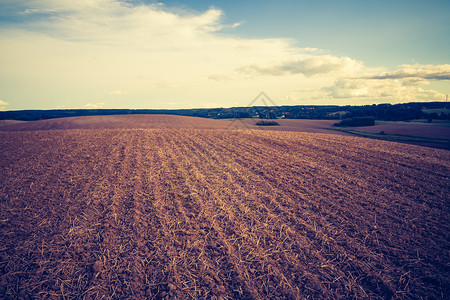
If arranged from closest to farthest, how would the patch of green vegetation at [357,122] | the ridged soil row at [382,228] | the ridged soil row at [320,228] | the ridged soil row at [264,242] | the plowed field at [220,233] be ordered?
the plowed field at [220,233]
the ridged soil row at [264,242]
the ridged soil row at [320,228]
the ridged soil row at [382,228]
the patch of green vegetation at [357,122]

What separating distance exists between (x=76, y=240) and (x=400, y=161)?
56.9 ft

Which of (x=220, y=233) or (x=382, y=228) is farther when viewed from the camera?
(x=382, y=228)

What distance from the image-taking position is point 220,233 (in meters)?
6.14

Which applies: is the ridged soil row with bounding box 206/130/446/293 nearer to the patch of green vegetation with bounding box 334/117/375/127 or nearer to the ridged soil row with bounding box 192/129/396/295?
the ridged soil row with bounding box 192/129/396/295

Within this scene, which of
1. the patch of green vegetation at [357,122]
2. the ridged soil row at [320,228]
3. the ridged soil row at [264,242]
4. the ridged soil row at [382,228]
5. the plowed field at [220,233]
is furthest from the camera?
the patch of green vegetation at [357,122]

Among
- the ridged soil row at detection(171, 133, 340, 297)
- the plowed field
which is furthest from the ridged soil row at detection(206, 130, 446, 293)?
the ridged soil row at detection(171, 133, 340, 297)

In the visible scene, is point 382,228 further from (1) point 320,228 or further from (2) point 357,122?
(2) point 357,122

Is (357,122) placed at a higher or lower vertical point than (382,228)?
higher

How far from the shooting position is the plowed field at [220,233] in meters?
Result: 4.46

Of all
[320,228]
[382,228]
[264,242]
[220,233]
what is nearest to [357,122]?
[382,228]

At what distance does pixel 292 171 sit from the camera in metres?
11.9

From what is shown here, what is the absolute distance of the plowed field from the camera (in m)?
4.46

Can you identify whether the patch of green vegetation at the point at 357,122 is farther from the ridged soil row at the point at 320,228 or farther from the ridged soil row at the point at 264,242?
the ridged soil row at the point at 264,242

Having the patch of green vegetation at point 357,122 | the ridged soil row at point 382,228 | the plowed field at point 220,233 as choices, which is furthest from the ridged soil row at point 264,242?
the patch of green vegetation at point 357,122
